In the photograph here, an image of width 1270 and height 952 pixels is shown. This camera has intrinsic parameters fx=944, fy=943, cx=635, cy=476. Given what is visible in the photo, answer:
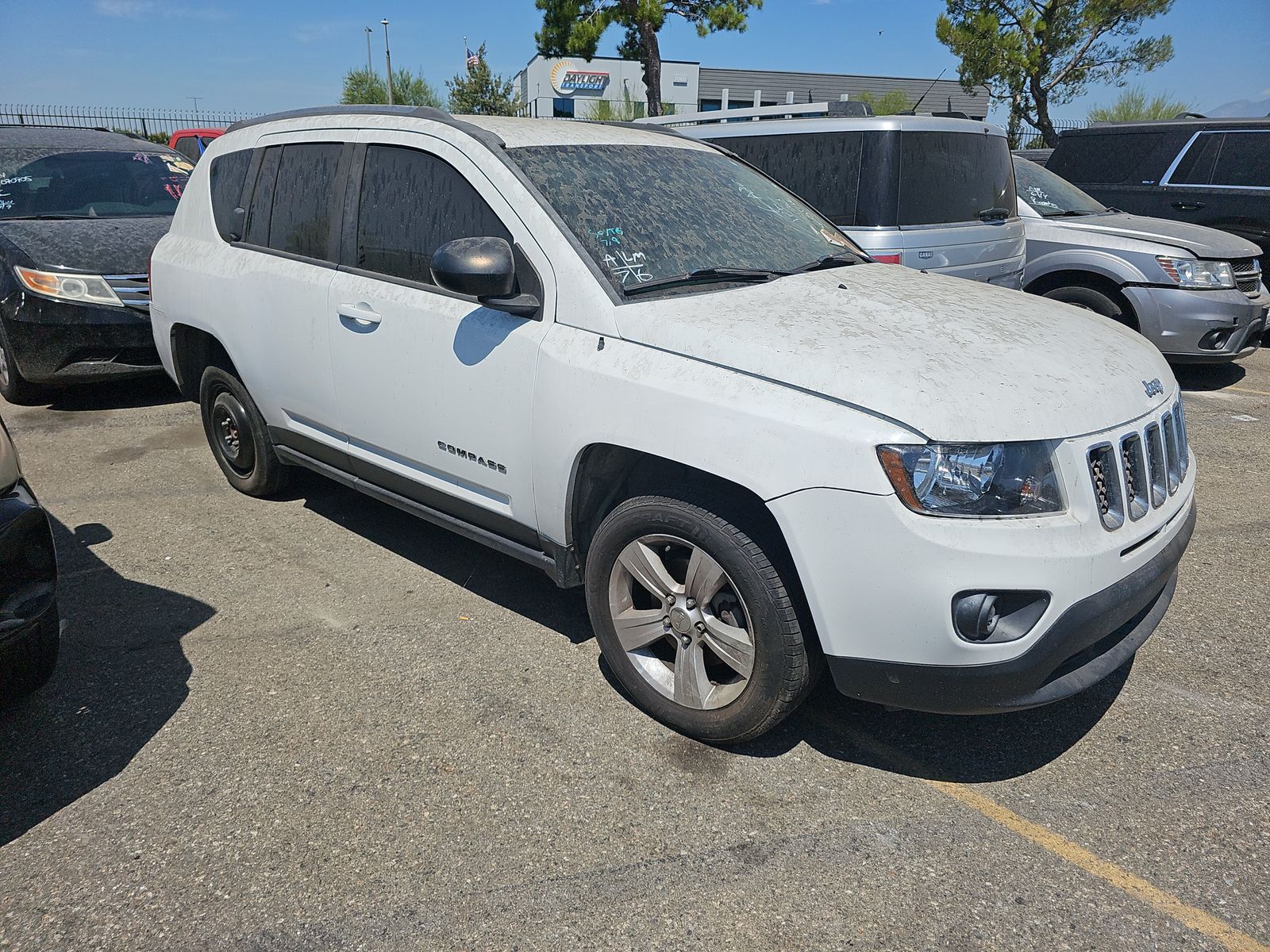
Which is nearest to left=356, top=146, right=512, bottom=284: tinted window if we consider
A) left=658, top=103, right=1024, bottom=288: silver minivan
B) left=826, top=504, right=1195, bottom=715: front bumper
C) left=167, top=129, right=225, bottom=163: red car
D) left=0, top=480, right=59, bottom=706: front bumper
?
left=0, top=480, right=59, bottom=706: front bumper

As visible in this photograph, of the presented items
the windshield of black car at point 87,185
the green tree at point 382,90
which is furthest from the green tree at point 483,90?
the windshield of black car at point 87,185

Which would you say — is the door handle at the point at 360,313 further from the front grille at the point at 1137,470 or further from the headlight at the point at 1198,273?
the headlight at the point at 1198,273

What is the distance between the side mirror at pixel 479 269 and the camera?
3012mm

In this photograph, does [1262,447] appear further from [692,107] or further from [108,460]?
[692,107]

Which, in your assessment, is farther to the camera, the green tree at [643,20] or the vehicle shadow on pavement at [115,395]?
the green tree at [643,20]

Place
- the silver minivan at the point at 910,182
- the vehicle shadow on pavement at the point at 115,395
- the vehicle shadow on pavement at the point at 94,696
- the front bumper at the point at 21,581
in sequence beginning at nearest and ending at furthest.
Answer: the front bumper at the point at 21,581
the vehicle shadow on pavement at the point at 94,696
the silver minivan at the point at 910,182
the vehicle shadow on pavement at the point at 115,395

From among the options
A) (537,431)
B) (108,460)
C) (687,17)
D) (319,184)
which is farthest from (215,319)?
(687,17)

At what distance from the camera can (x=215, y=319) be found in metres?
4.54

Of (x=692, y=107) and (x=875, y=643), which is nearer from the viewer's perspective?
(x=875, y=643)

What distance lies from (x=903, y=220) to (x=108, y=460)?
16.7ft

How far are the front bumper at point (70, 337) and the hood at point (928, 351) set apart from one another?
4952mm

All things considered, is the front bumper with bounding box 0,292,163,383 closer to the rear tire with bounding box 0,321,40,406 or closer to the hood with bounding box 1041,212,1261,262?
the rear tire with bounding box 0,321,40,406

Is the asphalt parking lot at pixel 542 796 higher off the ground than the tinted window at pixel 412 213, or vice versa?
the tinted window at pixel 412 213

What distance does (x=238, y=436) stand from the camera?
4879mm
